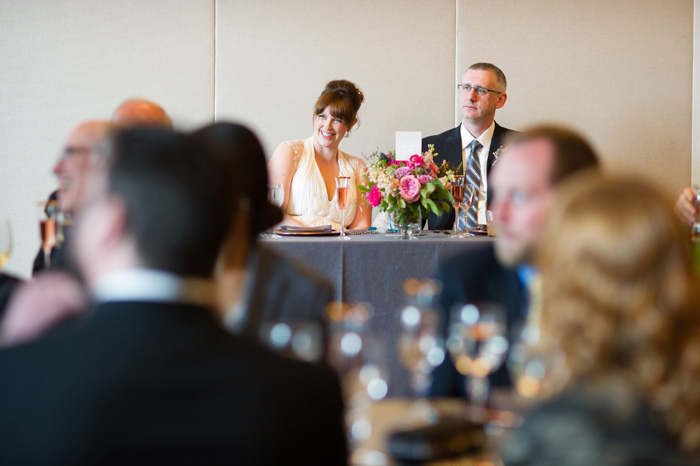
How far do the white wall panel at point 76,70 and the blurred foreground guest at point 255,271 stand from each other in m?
3.69

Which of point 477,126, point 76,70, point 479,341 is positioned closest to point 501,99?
point 477,126

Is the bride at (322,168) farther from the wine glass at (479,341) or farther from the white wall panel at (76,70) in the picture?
the wine glass at (479,341)

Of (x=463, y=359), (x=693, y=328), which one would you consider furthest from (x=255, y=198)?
(x=693, y=328)

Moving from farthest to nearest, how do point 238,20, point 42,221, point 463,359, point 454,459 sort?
point 238,20, point 42,221, point 463,359, point 454,459

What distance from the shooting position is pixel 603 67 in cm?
586

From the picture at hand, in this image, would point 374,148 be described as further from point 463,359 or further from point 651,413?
point 651,413

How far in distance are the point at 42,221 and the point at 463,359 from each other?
1.47 m

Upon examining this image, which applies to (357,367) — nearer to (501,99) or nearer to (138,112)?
(138,112)

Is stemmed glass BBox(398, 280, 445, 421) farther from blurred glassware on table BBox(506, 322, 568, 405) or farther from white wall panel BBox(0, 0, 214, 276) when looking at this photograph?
white wall panel BBox(0, 0, 214, 276)

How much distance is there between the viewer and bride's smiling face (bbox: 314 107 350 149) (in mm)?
4727

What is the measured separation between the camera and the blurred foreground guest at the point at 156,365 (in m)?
0.96

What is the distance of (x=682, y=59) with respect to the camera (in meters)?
5.92

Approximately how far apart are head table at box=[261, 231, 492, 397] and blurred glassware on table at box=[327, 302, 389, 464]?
7.30 feet

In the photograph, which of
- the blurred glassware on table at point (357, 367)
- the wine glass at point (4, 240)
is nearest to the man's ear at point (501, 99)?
the wine glass at point (4, 240)
